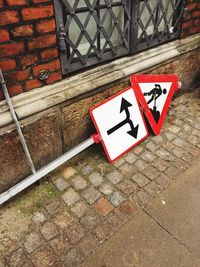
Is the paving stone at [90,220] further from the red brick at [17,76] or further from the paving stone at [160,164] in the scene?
the red brick at [17,76]

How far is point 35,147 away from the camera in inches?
92.9

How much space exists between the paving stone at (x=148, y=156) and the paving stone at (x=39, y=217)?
1167 millimetres

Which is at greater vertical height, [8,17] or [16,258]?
[8,17]

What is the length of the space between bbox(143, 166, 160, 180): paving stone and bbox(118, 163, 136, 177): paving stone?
0.12m

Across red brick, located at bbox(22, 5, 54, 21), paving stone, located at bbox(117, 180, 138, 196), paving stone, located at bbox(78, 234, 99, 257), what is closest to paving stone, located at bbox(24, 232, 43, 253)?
paving stone, located at bbox(78, 234, 99, 257)

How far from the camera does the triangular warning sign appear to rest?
9.36ft

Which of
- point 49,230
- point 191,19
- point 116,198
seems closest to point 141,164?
point 116,198

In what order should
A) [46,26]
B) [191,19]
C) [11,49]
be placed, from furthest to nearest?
[191,19] → [46,26] → [11,49]

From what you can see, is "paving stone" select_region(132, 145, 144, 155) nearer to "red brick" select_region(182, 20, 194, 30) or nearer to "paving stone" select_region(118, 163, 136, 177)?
"paving stone" select_region(118, 163, 136, 177)

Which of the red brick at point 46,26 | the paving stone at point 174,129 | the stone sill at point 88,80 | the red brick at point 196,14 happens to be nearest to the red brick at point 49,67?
the stone sill at point 88,80

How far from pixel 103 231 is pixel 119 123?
3.55 feet

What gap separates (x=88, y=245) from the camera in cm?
200

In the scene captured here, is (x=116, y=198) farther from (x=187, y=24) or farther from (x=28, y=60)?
(x=187, y=24)

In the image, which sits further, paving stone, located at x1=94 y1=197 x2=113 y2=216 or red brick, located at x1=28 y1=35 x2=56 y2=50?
paving stone, located at x1=94 y1=197 x2=113 y2=216
